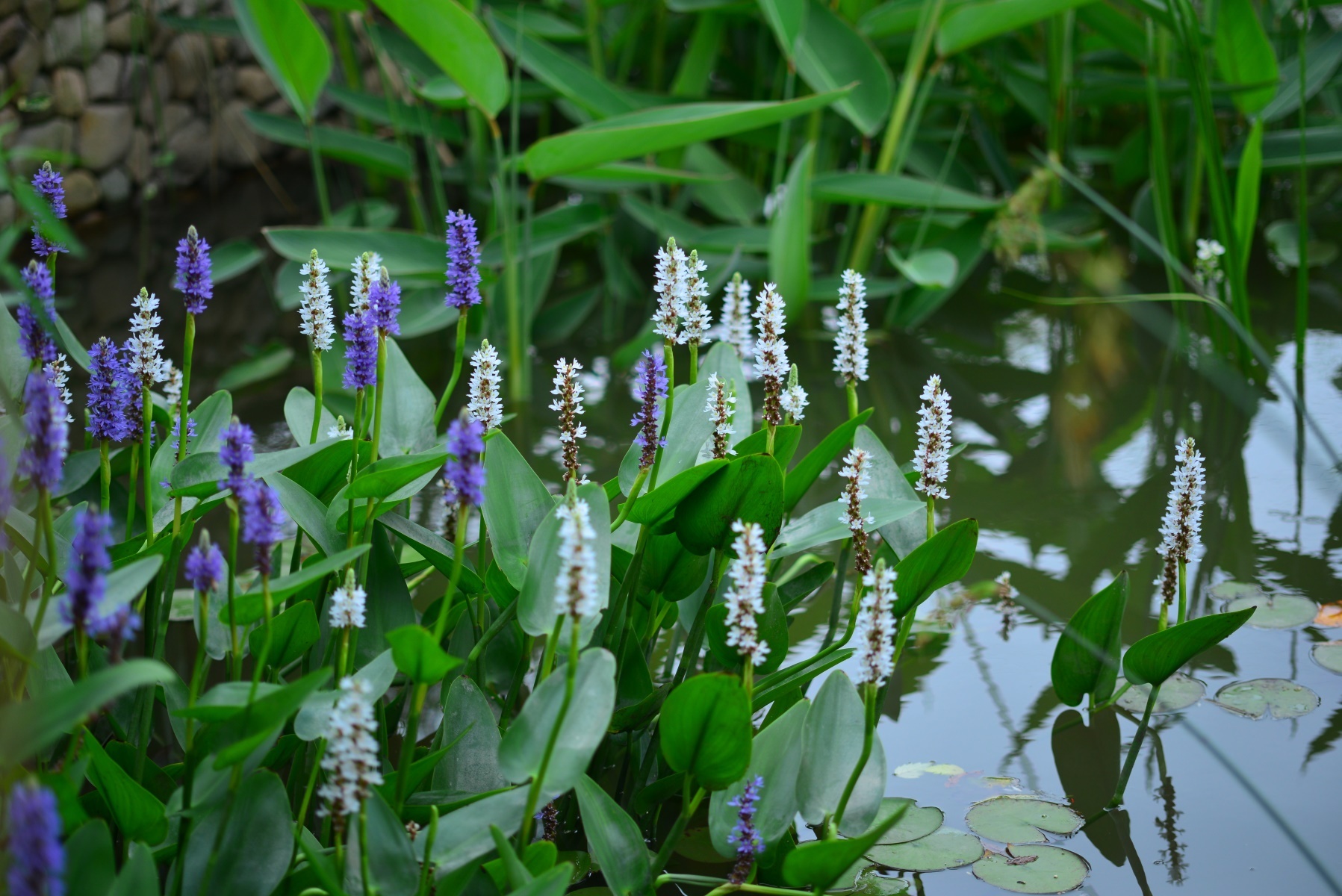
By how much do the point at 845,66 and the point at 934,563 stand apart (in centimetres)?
151

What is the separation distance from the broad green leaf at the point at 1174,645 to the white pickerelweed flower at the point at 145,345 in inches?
29.7

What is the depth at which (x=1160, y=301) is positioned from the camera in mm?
2273

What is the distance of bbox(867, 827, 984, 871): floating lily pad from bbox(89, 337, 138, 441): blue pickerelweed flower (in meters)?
0.67

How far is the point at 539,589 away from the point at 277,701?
0.62ft

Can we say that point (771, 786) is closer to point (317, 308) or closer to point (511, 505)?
point (511, 505)

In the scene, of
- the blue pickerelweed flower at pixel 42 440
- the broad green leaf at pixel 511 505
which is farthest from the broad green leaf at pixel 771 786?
the blue pickerelweed flower at pixel 42 440

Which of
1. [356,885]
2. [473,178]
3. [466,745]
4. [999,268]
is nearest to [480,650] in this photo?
[466,745]

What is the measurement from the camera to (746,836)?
76cm

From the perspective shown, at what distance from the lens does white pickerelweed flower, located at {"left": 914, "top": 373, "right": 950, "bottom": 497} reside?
0.84 m

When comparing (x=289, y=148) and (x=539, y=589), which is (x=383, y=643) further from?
(x=289, y=148)

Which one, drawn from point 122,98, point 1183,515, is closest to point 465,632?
point 1183,515

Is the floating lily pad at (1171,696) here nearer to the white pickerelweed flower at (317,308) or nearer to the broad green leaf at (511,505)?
the broad green leaf at (511,505)

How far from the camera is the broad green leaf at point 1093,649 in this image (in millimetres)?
937

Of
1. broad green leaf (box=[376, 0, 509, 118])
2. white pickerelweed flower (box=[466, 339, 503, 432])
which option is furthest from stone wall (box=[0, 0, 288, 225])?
white pickerelweed flower (box=[466, 339, 503, 432])
